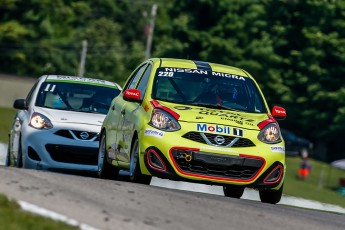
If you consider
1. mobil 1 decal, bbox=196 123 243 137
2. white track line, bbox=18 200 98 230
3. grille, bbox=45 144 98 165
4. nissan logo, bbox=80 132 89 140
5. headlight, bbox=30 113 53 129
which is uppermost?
white track line, bbox=18 200 98 230

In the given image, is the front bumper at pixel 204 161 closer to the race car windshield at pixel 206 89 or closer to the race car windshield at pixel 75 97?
the race car windshield at pixel 206 89

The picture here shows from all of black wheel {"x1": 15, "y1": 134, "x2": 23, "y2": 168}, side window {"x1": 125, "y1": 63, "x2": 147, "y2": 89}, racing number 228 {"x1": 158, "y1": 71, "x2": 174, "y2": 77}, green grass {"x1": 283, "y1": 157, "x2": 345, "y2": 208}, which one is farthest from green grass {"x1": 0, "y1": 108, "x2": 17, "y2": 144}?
racing number 228 {"x1": 158, "y1": 71, "x2": 174, "y2": 77}

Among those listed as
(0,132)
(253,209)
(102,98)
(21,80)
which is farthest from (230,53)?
(253,209)

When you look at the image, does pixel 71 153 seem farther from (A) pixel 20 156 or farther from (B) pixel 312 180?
(B) pixel 312 180

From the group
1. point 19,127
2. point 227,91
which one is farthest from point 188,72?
point 19,127

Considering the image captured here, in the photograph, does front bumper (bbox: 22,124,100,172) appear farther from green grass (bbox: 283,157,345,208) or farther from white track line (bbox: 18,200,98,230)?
green grass (bbox: 283,157,345,208)

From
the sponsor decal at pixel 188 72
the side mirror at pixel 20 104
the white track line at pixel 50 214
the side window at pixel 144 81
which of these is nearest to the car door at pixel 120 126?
the side window at pixel 144 81

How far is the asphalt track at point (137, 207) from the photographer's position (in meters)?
9.07

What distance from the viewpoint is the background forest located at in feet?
212

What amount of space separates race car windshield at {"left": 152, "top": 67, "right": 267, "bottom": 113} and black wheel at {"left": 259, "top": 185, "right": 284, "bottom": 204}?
0.97m

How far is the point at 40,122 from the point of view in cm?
1591

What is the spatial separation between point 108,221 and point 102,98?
27.1 feet

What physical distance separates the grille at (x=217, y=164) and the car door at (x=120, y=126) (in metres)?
1.03

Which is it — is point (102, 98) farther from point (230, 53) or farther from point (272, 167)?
point (230, 53)
